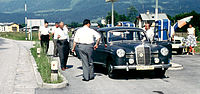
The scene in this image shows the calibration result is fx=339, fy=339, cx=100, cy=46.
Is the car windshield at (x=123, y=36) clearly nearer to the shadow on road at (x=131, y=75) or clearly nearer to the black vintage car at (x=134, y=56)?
the black vintage car at (x=134, y=56)

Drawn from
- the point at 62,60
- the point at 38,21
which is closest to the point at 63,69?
the point at 62,60

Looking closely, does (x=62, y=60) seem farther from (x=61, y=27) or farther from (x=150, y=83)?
(x=150, y=83)

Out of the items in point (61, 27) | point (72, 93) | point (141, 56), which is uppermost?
point (61, 27)

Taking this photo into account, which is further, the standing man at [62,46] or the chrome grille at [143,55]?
the standing man at [62,46]

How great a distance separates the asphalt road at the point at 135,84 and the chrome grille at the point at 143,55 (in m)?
0.54

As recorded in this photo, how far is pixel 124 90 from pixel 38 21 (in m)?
37.3

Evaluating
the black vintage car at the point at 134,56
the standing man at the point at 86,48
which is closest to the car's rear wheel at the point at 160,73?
the black vintage car at the point at 134,56

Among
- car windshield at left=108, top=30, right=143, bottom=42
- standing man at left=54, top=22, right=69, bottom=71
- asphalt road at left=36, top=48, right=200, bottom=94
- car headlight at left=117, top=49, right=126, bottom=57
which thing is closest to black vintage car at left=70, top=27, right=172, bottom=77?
car headlight at left=117, top=49, right=126, bottom=57

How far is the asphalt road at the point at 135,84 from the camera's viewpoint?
8.30m

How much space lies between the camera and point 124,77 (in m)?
10.9

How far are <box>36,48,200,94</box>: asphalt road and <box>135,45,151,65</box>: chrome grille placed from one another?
541 mm

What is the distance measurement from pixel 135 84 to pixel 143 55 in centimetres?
119

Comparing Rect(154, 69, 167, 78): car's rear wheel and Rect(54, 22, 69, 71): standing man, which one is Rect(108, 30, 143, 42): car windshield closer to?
Rect(154, 69, 167, 78): car's rear wheel

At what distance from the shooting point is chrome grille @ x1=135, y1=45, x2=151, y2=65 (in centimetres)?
1022
